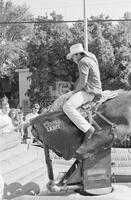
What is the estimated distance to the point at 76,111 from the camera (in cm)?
587

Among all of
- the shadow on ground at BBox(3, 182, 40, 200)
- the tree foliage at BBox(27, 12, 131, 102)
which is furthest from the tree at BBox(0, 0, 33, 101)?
the shadow on ground at BBox(3, 182, 40, 200)

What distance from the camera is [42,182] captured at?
7402 millimetres

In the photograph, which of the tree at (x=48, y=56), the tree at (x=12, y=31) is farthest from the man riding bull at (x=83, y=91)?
the tree at (x=12, y=31)

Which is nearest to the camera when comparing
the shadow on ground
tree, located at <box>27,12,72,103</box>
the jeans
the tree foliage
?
the jeans

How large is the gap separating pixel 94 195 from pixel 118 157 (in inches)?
144

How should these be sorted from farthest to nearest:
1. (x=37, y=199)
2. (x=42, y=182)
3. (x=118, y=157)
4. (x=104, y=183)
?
(x=118, y=157)
(x=42, y=182)
(x=104, y=183)
(x=37, y=199)

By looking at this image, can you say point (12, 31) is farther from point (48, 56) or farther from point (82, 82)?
point (82, 82)

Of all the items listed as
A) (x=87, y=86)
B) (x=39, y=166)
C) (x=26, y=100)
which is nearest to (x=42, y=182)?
(x=39, y=166)

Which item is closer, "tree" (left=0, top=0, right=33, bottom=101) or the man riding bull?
the man riding bull

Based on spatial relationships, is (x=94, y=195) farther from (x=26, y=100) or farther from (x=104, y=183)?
(x=26, y=100)

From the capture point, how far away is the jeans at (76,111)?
A: 584 cm

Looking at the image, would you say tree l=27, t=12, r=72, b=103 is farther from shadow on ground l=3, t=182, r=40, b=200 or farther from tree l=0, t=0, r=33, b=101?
shadow on ground l=3, t=182, r=40, b=200

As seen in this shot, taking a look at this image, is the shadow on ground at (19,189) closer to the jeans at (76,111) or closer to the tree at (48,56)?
the jeans at (76,111)

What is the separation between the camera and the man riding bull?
585 cm
